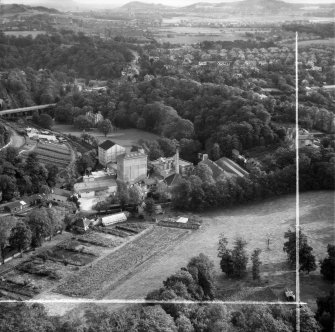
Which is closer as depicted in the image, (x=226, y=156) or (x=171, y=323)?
(x=171, y=323)

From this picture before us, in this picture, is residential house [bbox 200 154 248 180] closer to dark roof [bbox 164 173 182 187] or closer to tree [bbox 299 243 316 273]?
dark roof [bbox 164 173 182 187]

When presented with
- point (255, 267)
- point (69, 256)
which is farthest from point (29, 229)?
point (255, 267)

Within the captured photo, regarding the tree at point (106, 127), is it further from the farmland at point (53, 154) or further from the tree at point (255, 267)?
the tree at point (255, 267)

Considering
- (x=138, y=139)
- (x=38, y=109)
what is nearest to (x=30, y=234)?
(x=138, y=139)

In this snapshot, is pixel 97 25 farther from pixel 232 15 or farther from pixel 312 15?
pixel 312 15

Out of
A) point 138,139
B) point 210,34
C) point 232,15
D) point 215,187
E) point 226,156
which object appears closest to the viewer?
point 215,187

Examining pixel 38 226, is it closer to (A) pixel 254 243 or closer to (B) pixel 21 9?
(A) pixel 254 243

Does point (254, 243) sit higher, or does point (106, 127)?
point (106, 127)
